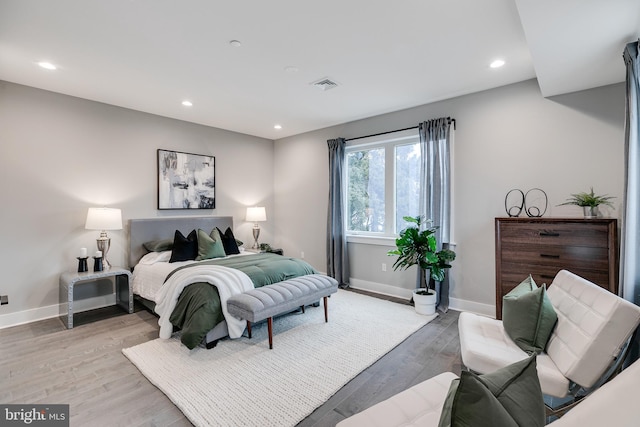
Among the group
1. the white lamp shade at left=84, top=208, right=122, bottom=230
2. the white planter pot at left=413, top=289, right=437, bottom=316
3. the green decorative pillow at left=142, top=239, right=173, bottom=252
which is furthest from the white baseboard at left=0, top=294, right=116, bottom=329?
the white planter pot at left=413, top=289, right=437, bottom=316

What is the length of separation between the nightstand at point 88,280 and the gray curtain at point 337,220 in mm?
2908

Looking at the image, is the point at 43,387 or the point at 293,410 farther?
the point at 43,387

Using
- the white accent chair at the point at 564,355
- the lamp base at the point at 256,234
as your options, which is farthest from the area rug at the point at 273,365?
the lamp base at the point at 256,234

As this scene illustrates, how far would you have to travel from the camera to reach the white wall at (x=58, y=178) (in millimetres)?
3439

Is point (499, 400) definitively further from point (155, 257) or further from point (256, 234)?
point (256, 234)

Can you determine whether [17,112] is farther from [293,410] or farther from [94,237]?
[293,410]

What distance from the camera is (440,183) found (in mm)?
3939

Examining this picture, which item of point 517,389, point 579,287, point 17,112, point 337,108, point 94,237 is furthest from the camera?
point 337,108

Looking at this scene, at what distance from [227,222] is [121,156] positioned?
186 centimetres

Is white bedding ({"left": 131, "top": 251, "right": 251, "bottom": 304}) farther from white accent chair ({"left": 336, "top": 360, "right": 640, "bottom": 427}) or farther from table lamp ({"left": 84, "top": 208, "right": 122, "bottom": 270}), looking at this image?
white accent chair ({"left": 336, "top": 360, "right": 640, "bottom": 427})

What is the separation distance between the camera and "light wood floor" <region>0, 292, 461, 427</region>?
78.5 inches

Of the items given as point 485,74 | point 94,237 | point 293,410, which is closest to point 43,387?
point 293,410

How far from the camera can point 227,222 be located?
5363 millimetres

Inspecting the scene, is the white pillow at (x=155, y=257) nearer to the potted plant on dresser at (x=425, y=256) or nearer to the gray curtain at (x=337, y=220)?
the gray curtain at (x=337, y=220)
